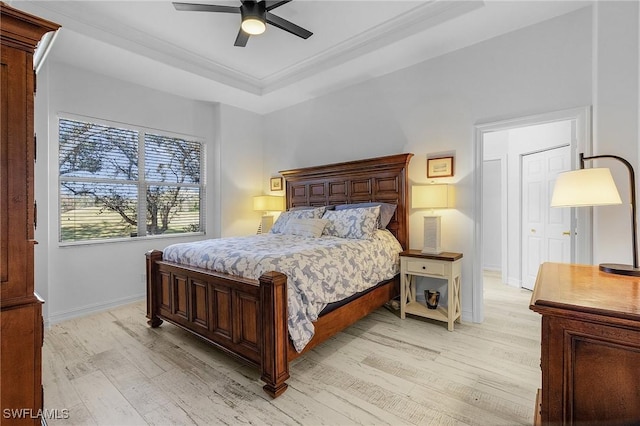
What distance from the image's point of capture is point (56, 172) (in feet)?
10.9

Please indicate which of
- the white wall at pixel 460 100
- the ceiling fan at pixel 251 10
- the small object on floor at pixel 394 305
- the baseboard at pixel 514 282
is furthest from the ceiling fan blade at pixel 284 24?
the baseboard at pixel 514 282

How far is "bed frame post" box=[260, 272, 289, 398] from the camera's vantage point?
1920 mm

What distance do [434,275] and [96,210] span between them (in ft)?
13.5

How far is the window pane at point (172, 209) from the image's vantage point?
13.8 ft

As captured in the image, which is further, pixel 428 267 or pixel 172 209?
pixel 172 209

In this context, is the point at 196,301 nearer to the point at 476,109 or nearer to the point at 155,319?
the point at 155,319

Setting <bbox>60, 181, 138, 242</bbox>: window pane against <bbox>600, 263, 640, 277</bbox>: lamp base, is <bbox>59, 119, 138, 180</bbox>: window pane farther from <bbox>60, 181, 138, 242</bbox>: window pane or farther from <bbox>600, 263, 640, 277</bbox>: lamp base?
<bbox>600, 263, 640, 277</bbox>: lamp base

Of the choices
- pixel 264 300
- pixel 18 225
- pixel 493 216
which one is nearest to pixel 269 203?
pixel 264 300

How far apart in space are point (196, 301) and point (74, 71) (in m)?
3.17

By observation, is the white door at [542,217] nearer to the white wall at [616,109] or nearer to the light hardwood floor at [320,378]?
the light hardwood floor at [320,378]

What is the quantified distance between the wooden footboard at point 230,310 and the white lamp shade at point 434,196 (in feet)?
6.24

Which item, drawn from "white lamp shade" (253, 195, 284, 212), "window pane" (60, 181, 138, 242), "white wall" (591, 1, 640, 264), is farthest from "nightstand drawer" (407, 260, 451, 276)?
"window pane" (60, 181, 138, 242)

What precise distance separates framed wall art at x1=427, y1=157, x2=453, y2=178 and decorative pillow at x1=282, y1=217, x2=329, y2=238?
4.43 ft

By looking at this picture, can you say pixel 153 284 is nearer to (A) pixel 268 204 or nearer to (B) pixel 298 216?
(B) pixel 298 216
